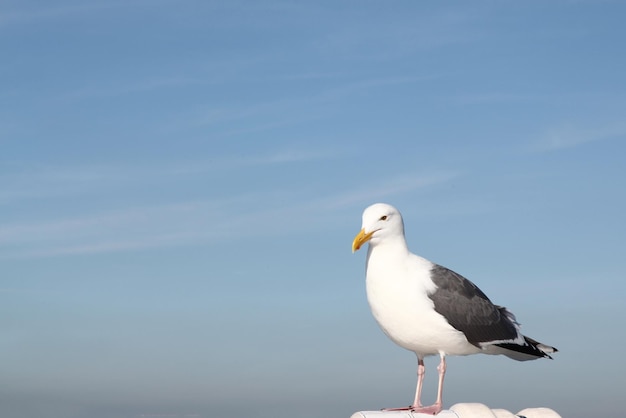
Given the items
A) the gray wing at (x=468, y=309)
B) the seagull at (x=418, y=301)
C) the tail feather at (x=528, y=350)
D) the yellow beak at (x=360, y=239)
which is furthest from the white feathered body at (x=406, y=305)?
the tail feather at (x=528, y=350)

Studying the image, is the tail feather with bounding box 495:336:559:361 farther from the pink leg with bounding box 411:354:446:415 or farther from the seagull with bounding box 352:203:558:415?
the pink leg with bounding box 411:354:446:415

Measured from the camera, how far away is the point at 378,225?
1391 cm

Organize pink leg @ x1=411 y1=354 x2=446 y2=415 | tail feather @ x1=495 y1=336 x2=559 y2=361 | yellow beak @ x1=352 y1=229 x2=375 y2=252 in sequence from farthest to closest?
tail feather @ x1=495 y1=336 x2=559 y2=361, yellow beak @ x1=352 y1=229 x2=375 y2=252, pink leg @ x1=411 y1=354 x2=446 y2=415

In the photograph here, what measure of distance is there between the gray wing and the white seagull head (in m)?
0.91

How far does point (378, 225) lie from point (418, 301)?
1.26 metres

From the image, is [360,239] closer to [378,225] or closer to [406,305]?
[378,225]

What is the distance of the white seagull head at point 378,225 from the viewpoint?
546 inches

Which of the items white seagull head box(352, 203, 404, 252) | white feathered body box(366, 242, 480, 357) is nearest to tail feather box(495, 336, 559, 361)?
white feathered body box(366, 242, 480, 357)

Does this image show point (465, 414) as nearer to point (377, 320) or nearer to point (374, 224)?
point (377, 320)

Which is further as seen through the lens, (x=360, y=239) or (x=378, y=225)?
(x=378, y=225)

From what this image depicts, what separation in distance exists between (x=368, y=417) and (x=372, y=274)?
2.17 metres

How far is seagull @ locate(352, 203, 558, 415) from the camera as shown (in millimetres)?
13703

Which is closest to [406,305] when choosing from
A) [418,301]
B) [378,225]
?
[418,301]

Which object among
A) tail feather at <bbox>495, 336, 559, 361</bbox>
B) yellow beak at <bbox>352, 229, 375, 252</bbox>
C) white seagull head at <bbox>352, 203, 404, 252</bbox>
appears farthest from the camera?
tail feather at <bbox>495, 336, 559, 361</bbox>
